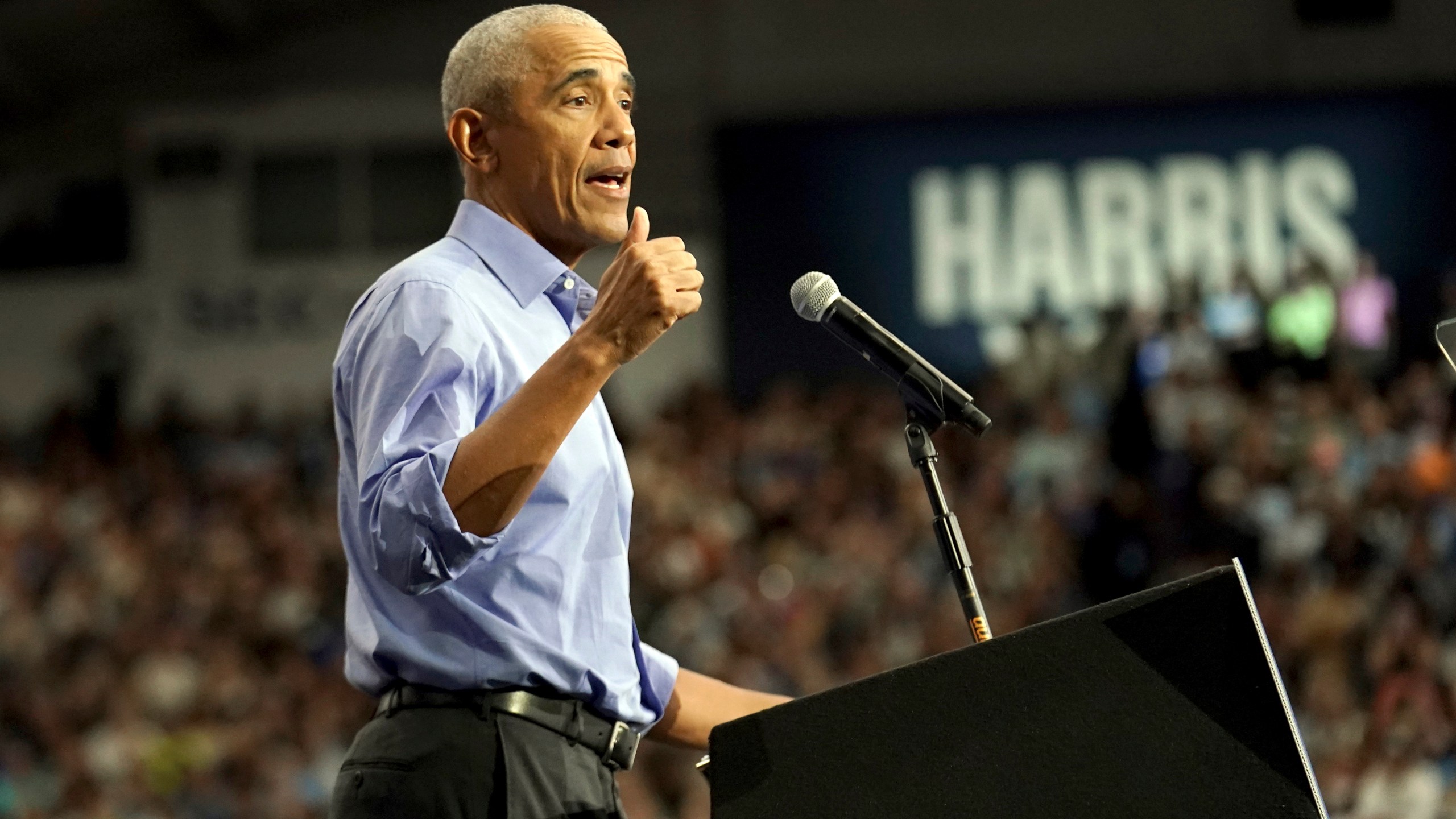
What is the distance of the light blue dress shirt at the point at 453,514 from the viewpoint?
156cm

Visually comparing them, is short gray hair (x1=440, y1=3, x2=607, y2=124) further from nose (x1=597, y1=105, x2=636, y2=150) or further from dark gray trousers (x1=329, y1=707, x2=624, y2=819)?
dark gray trousers (x1=329, y1=707, x2=624, y2=819)

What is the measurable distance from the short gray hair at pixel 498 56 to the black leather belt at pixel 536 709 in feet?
1.99

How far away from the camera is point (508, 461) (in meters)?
1.52

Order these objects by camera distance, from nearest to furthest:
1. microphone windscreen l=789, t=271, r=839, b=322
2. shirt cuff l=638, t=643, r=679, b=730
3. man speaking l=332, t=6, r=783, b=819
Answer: man speaking l=332, t=6, r=783, b=819 → microphone windscreen l=789, t=271, r=839, b=322 → shirt cuff l=638, t=643, r=679, b=730

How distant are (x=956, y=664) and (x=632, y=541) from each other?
22.0 feet

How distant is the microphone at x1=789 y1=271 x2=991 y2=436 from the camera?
69.4 inches

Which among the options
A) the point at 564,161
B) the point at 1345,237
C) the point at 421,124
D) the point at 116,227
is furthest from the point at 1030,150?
the point at 564,161

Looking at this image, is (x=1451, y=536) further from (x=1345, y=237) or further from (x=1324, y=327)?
(x=1345, y=237)

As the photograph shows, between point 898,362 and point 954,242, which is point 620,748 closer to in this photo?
point 898,362

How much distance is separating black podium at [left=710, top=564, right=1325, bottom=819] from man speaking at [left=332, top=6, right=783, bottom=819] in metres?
0.27

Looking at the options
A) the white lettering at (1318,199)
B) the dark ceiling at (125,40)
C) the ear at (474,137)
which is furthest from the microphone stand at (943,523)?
the dark ceiling at (125,40)

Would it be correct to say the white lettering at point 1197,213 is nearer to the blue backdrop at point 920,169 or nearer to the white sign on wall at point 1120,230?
the white sign on wall at point 1120,230

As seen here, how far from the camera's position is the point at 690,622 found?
7.48 meters

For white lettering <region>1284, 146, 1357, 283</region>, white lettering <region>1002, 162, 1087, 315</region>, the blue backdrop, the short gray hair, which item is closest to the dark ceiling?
the blue backdrop
